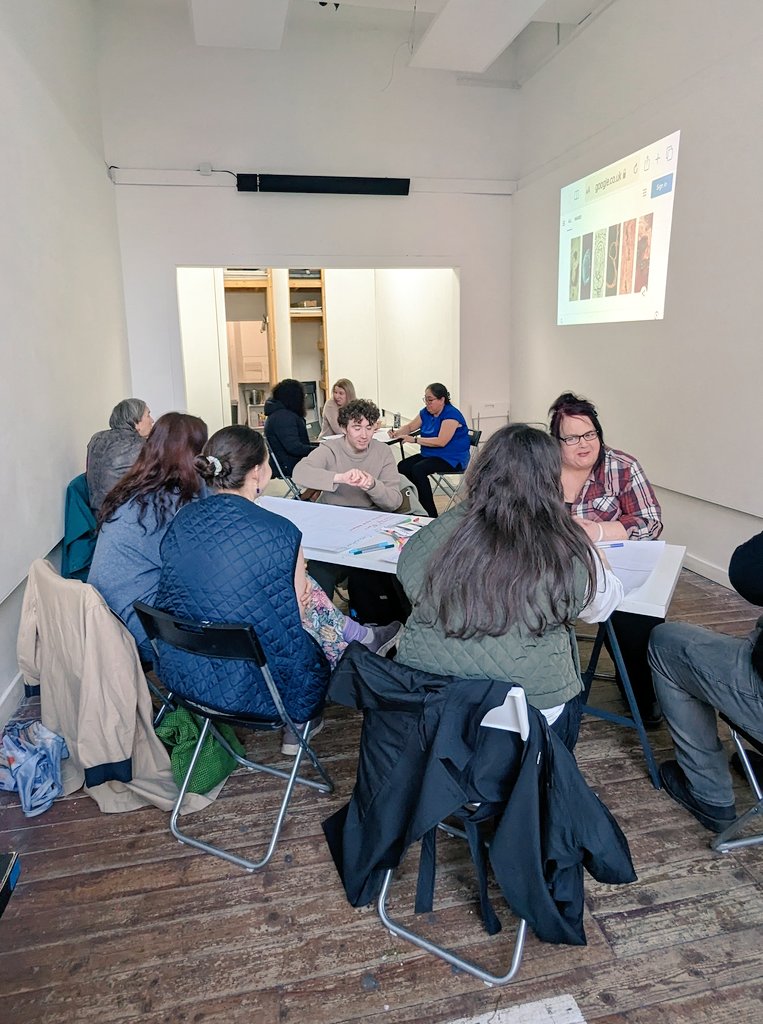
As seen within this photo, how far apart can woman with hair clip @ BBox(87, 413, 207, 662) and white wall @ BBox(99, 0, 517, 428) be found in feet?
12.3

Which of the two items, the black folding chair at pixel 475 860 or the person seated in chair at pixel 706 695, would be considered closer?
the black folding chair at pixel 475 860

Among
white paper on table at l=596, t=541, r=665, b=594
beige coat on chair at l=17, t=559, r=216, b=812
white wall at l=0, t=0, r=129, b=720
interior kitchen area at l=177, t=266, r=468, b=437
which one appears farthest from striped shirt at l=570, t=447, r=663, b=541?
interior kitchen area at l=177, t=266, r=468, b=437

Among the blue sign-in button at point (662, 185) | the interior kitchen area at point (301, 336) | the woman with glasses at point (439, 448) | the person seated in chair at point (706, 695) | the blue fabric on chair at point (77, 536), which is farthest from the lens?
the interior kitchen area at point (301, 336)

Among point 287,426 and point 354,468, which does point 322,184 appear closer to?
point 287,426

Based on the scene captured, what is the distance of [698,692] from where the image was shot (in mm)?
1909

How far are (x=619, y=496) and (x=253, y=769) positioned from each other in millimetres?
1681

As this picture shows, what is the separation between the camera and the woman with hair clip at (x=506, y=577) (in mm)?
1499

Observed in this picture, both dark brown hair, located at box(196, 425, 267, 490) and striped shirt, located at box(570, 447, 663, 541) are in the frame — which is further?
striped shirt, located at box(570, 447, 663, 541)

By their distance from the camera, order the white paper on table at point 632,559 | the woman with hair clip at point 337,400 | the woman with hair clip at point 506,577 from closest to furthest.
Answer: the woman with hair clip at point 506,577 → the white paper on table at point 632,559 → the woman with hair clip at point 337,400

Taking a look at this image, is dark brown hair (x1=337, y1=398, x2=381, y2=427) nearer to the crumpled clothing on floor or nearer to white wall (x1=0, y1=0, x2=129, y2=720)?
white wall (x1=0, y1=0, x2=129, y2=720)

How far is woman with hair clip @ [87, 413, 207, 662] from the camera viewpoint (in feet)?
7.49

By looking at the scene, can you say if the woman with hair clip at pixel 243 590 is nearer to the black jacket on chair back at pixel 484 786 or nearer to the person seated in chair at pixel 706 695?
the black jacket on chair back at pixel 484 786

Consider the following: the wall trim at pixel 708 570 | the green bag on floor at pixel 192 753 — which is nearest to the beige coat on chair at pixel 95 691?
the green bag on floor at pixel 192 753

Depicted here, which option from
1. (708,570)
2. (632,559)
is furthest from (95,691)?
(708,570)
